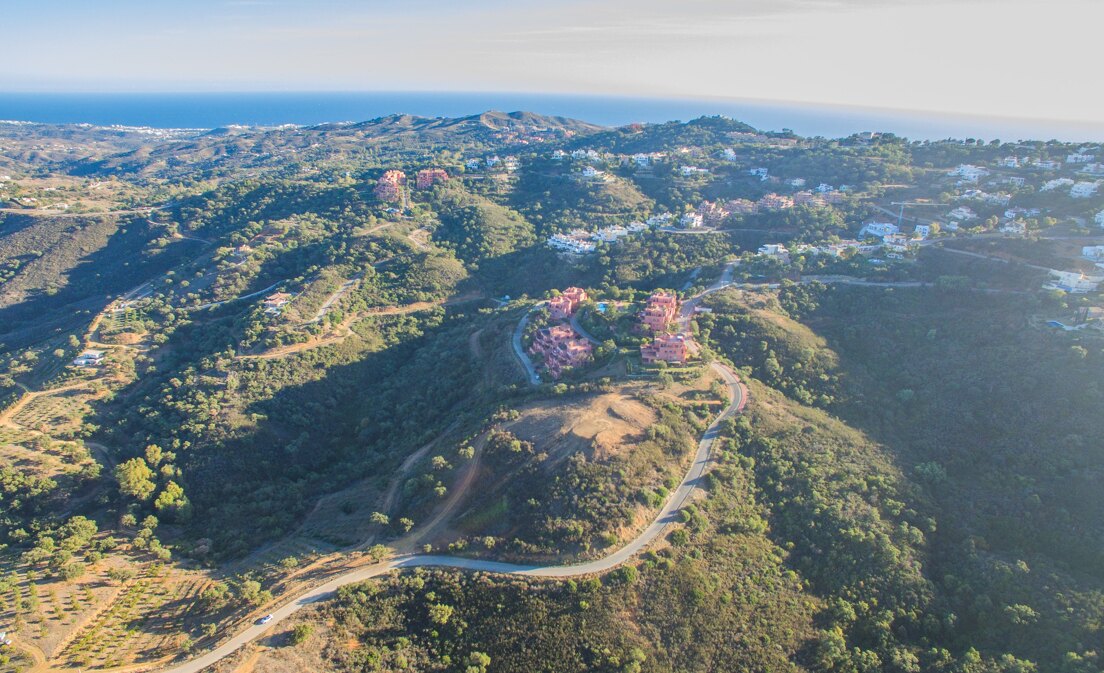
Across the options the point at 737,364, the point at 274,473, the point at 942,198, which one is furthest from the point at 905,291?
the point at 274,473

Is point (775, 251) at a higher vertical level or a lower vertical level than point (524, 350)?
higher

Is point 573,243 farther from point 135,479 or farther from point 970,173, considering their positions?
point 970,173

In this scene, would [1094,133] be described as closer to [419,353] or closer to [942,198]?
[942,198]

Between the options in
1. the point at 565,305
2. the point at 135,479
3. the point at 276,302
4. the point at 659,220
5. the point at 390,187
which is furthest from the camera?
the point at 390,187

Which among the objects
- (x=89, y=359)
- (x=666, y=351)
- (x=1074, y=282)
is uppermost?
(x=1074, y=282)

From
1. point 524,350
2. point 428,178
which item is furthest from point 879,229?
point 428,178

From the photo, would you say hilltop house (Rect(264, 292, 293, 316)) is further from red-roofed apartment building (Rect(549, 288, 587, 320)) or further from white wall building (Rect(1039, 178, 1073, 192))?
white wall building (Rect(1039, 178, 1073, 192))
